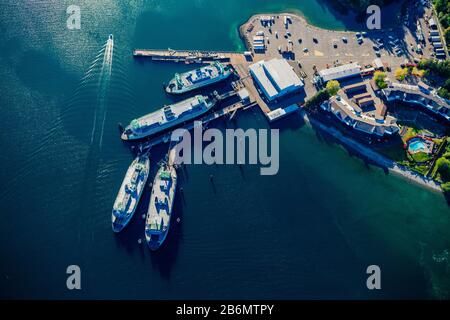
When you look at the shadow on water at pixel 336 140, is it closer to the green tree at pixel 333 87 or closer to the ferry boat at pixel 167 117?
the green tree at pixel 333 87

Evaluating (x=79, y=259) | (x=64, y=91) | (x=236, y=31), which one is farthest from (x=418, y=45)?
(x=79, y=259)

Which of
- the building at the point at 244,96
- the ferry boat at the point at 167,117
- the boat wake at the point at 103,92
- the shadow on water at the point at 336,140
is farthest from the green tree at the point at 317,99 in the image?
the boat wake at the point at 103,92

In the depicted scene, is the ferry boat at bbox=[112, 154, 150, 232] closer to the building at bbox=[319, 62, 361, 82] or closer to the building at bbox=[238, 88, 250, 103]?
the building at bbox=[238, 88, 250, 103]

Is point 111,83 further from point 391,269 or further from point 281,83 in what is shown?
point 391,269

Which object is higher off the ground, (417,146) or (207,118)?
(207,118)

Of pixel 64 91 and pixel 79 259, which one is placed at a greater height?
pixel 64 91

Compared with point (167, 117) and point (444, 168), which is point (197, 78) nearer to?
point (167, 117)

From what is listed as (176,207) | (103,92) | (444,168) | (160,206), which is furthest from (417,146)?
(103,92)
